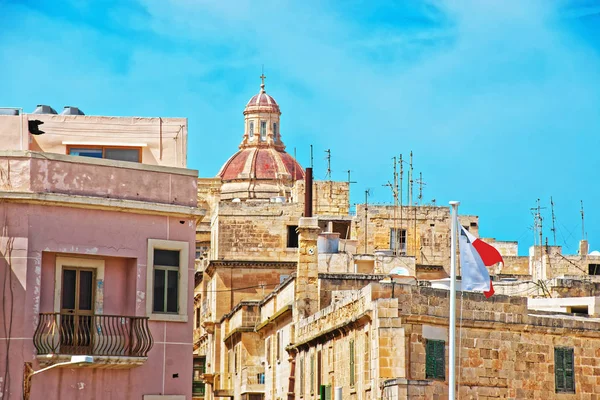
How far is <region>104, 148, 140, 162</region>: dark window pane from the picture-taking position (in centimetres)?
2965

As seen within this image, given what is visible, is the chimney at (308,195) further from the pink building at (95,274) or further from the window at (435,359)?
the pink building at (95,274)

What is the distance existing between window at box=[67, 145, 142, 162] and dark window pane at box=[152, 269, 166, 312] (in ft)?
9.98

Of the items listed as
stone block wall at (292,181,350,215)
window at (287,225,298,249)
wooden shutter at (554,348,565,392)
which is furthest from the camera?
stone block wall at (292,181,350,215)

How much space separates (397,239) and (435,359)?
34.5m

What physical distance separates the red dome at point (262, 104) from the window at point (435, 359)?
84266mm

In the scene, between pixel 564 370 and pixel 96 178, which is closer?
pixel 96 178

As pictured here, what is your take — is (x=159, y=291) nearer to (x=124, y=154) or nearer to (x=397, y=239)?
(x=124, y=154)

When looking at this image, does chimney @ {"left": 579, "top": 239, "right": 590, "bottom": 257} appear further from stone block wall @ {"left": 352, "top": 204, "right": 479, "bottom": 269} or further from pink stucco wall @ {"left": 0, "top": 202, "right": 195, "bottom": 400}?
pink stucco wall @ {"left": 0, "top": 202, "right": 195, "bottom": 400}

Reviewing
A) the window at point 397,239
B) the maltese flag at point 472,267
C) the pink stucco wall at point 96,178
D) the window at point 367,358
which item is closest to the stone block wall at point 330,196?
the window at point 397,239

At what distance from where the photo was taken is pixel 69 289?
26938 millimetres

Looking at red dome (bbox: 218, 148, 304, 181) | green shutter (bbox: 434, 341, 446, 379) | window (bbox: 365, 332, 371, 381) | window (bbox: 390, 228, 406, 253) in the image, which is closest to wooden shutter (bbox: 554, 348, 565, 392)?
green shutter (bbox: 434, 341, 446, 379)

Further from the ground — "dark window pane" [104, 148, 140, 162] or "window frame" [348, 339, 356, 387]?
"dark window pane" [104, 148, 140, 162]

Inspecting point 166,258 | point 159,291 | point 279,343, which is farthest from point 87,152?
point 279,343

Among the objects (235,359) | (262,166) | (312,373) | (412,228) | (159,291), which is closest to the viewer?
(159,291)
